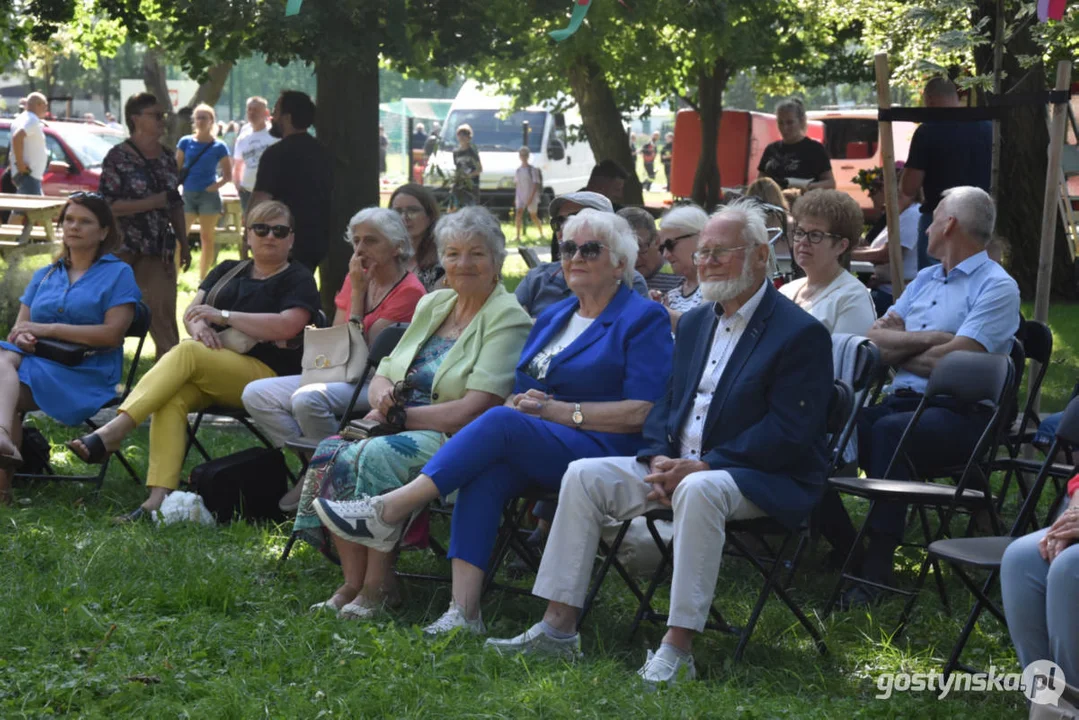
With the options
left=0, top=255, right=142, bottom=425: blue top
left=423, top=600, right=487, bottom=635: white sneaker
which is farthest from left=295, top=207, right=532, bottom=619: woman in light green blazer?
left=0, top=255, right=142, bottom=425: blue top

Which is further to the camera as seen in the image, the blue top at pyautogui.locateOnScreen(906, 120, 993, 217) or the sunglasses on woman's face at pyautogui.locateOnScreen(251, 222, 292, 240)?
the blue top at pyautogui.locateOnScreen(906, 120, 993, 217)

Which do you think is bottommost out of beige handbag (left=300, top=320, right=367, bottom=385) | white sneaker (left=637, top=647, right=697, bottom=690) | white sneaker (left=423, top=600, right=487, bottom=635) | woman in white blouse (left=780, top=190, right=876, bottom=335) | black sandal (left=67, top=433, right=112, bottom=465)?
white sneaker (left=423, top=600, right=487, bottom=635)

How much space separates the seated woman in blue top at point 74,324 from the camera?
681cm

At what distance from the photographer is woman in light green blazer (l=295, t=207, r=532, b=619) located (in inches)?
205

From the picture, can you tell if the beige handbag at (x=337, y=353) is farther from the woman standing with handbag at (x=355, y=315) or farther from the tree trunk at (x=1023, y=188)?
the tree trunk at (x=1023, y=188)

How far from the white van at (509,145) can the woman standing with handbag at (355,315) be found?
19.0 metres

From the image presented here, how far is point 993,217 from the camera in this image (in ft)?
19.6

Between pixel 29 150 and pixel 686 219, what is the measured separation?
43.8 ft

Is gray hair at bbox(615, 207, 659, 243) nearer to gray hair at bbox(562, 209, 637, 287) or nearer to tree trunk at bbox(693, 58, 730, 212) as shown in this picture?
gray hair at bbox(562, 209, 637, 287)

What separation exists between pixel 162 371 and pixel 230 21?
3729 mm

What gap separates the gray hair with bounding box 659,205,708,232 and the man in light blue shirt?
885 mm

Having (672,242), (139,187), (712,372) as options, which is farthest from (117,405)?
(712,372)

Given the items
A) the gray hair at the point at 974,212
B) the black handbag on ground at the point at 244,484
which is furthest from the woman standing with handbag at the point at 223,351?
the gray hair at the point at 974,212

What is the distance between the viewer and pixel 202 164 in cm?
1472
